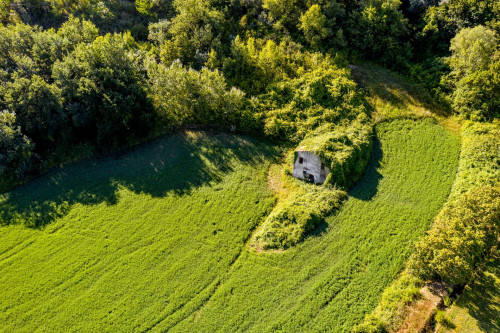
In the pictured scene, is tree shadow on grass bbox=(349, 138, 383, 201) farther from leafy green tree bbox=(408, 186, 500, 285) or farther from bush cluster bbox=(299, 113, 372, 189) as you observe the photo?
leafy green tree bbox=(408, 186, 500, 285)

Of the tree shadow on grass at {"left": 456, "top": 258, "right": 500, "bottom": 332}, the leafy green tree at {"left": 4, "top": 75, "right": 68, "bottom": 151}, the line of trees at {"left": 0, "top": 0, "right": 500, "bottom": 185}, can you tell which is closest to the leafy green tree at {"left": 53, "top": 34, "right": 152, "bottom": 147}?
the line of trees at {"left": 0, "top": 0, "right": 500, "bottom": 185}

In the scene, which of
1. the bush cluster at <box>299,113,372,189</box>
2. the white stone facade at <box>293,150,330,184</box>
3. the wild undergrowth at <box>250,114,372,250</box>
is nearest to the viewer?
the wild undergrowth at <box>250,114,372,250</box>

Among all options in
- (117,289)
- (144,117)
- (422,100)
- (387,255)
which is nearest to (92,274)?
(117,289)

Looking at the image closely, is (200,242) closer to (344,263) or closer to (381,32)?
(344,263)

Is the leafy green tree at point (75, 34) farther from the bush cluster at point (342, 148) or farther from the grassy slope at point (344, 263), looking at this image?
the grassy slope at point (344, 263)

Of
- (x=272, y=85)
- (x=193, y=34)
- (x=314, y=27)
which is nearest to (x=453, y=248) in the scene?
(x=272, y=85)

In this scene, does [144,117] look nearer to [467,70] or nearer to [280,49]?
[280,49]

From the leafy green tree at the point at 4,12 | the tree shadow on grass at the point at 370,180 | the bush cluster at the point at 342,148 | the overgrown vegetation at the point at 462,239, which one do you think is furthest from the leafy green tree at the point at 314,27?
the leafy green tree at the point at 4,12
